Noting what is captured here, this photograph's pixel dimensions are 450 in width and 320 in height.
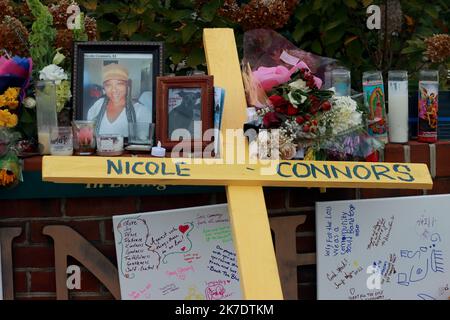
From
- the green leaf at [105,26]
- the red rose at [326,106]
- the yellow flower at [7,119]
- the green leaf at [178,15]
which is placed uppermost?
the green leaf at [178,15]

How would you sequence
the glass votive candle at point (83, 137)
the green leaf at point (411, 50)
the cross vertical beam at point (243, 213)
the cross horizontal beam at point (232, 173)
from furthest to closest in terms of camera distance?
the green leaf at point (411, 50), the glass votive candle at point (83, 137), the cross horizontal beam at point (232, 173), the cross vertical beam at point (243, 213)

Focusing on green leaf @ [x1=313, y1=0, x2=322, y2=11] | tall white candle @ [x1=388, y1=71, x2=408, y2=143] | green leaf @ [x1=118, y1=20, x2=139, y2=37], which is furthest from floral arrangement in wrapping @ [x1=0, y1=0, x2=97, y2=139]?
tall white candle @ [x1=388, y1=71, x2=408, y2=143]

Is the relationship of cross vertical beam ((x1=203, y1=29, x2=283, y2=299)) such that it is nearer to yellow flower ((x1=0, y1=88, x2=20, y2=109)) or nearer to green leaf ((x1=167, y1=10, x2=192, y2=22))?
green leaf ((x1=167, y1=10, x2=192, y2=22))

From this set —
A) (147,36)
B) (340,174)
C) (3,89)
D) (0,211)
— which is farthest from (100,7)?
(340,174)

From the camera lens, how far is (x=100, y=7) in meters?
3.36

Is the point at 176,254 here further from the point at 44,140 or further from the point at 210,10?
the point at 210,10

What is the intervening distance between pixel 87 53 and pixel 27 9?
57cm

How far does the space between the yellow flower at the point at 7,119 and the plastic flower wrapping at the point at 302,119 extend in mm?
786

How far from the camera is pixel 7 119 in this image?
2.68 metres

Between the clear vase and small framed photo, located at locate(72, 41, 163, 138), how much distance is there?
10 cm

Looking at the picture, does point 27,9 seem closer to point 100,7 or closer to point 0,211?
point 100,7

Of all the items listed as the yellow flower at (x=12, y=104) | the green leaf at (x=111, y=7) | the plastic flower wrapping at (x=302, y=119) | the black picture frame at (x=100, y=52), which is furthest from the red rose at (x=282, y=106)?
the green leaf at (x=111, y=7)

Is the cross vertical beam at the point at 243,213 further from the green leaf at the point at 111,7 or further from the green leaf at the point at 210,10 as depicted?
the green leaf at the point at 111,7

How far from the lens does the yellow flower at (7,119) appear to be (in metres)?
2.67
